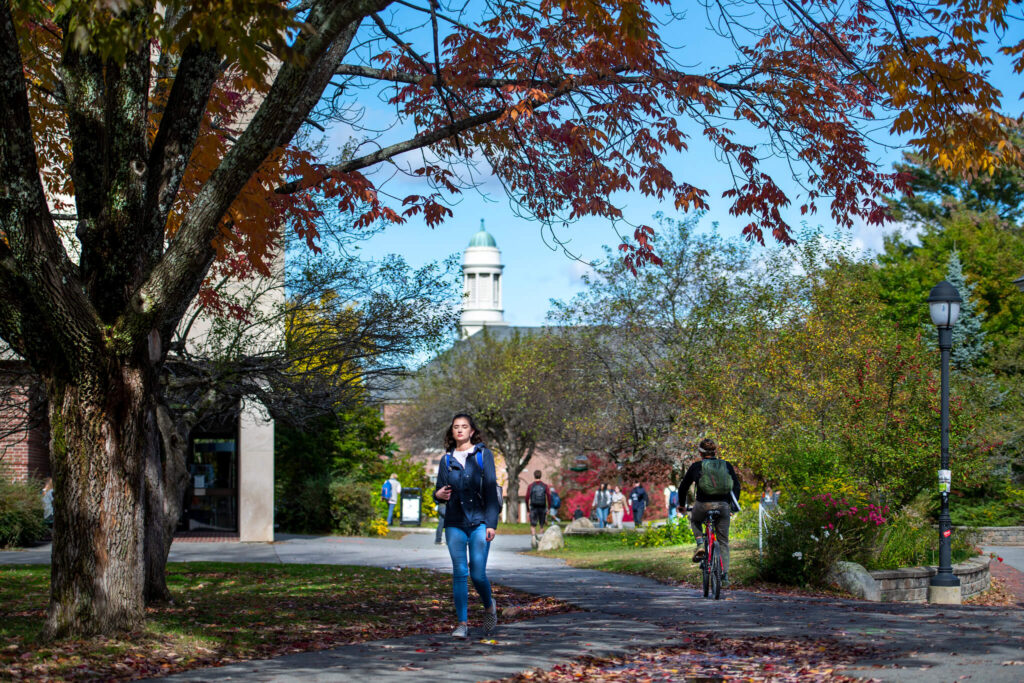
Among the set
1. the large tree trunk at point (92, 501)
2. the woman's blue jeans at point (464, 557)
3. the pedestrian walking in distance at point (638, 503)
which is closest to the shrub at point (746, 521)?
the woman's blue jeans at point (464, 557)

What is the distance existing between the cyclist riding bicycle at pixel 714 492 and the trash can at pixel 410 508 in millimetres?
23730

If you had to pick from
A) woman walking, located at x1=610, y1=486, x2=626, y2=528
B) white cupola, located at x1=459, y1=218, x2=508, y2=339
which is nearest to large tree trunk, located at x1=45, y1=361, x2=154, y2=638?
woman walking, located at x1=610, y1=486, x2=626, y2=528

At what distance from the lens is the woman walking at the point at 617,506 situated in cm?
3812

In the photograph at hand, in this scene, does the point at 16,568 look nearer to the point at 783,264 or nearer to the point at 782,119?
the point at 782,119

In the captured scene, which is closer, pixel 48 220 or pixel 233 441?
pixel 48 220

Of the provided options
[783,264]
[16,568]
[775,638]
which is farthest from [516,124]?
[783,264]

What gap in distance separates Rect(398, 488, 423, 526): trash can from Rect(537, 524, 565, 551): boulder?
12.2m

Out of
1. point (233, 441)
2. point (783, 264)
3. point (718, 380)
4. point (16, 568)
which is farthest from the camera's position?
point (783, 264)

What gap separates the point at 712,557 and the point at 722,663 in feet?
13.6

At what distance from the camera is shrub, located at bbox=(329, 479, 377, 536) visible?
88.4 ft

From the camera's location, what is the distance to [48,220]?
23.2 feet

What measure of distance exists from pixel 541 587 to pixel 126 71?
7952 mm

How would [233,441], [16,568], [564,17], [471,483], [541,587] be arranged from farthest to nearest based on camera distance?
1. [233,441]
2. [16,568]
3. [541,587]
4. [564,17]
5. [471,483]

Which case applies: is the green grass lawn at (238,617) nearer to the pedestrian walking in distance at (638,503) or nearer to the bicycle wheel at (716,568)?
the bicycle wheel at (716,568)
